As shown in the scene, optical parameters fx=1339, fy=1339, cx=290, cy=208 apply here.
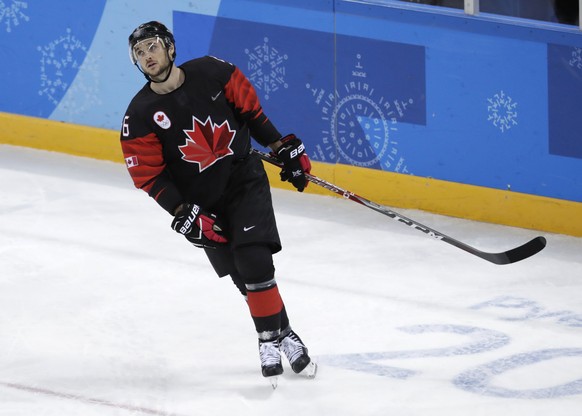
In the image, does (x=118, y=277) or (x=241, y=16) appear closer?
(x=118, y=277)

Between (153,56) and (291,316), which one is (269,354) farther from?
(153,56)

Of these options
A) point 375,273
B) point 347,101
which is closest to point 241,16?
point 347,101

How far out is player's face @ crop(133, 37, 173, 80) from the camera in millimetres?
4168

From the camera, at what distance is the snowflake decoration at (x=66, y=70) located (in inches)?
275

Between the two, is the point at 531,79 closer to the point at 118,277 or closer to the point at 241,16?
the point at 241,16

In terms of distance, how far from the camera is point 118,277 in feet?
18.0

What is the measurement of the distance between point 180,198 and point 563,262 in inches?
82.6

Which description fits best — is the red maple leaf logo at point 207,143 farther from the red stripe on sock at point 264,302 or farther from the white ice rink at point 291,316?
the white ice rink at point 291,316

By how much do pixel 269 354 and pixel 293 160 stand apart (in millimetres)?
648

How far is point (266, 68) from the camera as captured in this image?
258 inches

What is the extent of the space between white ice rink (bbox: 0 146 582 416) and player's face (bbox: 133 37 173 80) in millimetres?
1055

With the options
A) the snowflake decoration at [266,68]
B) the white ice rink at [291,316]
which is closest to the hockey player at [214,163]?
the white ice rink at [291,316]

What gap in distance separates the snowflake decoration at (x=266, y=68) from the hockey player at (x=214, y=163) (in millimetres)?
2063

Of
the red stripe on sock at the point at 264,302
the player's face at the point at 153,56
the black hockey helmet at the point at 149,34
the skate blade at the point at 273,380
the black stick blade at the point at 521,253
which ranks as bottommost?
the skate blade at the point at 273,380
